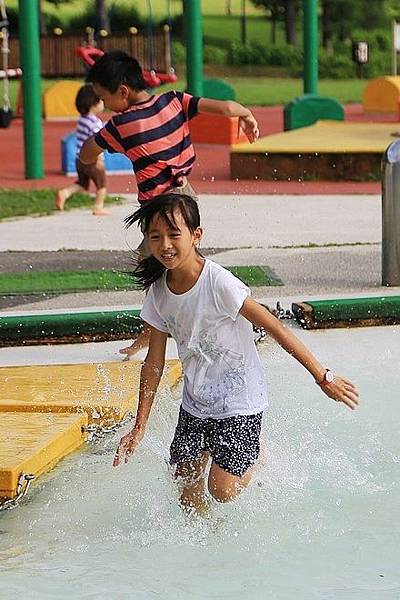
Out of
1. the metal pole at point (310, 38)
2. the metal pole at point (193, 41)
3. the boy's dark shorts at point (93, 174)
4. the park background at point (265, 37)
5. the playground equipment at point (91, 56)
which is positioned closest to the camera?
the playground equipment at point (91, 56)

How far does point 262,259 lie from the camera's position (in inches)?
380

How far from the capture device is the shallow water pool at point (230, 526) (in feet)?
13.4

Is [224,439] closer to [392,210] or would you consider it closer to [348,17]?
[392,210]

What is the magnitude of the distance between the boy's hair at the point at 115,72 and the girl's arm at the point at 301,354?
7.39ft

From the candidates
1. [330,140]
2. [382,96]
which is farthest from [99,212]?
[382,96]

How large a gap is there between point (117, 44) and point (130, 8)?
1655 centimetres

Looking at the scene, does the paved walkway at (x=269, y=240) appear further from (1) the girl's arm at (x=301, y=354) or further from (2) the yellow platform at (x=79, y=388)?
(1) the girl's arm at (x=301, y=354)

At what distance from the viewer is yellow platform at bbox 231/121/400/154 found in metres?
15.0

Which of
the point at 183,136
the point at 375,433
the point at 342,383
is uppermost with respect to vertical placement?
the point at 183,136

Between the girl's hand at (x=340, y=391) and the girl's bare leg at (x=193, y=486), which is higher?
the girl's hand at (x=340, y=391)

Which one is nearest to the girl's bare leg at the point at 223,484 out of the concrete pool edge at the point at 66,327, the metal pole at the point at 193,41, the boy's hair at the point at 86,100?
the concrete pool edge at the point at 66,327

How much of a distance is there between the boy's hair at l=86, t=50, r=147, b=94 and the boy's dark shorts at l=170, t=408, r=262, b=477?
2270 mm

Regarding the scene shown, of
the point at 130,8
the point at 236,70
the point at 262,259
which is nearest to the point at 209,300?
the point at 262,259

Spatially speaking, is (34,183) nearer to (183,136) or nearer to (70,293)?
(70,293)
